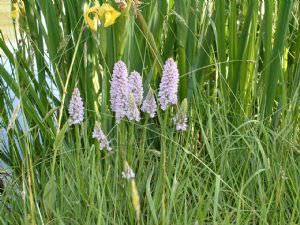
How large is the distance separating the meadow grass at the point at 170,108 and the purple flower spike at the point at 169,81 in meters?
0.20

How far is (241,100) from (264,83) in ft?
0.29

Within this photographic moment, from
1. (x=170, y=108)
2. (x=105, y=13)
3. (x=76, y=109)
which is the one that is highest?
(x=105, y=13)

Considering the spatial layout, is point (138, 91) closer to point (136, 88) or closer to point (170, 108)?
point (136, 88)

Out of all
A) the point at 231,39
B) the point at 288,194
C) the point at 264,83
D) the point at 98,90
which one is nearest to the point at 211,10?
the point at 231,39

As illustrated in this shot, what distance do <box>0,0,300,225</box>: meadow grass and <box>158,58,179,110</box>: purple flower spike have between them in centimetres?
20

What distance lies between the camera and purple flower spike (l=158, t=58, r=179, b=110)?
4.06ft

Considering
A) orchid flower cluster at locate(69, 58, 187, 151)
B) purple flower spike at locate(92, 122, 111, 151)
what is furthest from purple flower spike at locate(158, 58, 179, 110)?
purple flower spike at locate(92, 122, 111, 151)

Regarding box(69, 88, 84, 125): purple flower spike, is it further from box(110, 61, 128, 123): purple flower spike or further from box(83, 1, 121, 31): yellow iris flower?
box(83, 1, 121, 31): yellow iris flower

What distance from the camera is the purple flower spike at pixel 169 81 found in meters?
1.24

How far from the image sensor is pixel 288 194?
1529mm

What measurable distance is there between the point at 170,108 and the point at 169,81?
0.49m

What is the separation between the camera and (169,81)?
1.25 meters

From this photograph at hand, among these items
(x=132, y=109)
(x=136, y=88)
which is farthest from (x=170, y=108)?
(x=132, y=109)

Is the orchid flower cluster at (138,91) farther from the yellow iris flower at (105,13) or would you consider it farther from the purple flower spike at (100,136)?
the yellow iris flower at (105,13)
